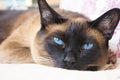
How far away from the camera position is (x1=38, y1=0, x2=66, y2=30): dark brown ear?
42.9 inches

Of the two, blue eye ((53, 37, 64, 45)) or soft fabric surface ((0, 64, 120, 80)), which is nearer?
soft fabric surface ((0, 64, 120, 80))

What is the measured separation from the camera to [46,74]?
89cm

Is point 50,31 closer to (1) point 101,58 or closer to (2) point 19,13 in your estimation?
(1) point 101,58

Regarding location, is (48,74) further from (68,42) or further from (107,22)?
(107,22)

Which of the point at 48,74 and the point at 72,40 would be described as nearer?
the point at 48,74

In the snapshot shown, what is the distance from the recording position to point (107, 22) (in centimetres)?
109

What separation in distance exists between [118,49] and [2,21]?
0.76 meters

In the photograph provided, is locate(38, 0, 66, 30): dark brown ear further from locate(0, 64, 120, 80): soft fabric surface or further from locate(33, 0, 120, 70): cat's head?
locate(0, 64, 120, 80): soft fabric surface

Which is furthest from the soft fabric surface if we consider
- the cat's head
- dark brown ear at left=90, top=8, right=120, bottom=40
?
dark brown ear at left=90, top=8, right=120, bottom=40

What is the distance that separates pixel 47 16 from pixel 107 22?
23 centimetres

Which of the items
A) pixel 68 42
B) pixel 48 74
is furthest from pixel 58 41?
pixel 48 74

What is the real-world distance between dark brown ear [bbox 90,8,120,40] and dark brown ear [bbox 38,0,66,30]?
0.43 feet

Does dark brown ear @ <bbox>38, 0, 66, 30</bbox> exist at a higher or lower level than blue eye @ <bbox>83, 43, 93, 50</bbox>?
higher

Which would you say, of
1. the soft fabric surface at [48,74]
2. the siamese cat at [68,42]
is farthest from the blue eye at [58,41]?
the soft fabric surface at [48,74]
